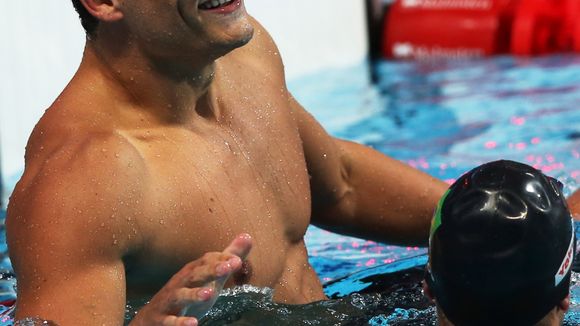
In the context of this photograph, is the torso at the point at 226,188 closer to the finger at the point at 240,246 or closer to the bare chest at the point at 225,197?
the bare chest at the point at 225,197

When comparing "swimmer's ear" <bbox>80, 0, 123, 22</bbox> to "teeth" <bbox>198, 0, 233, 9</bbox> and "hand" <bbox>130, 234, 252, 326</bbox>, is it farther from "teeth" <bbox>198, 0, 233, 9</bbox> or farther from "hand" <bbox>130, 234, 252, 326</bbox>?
"hand" <bbox>130, 234, 252, 326</bbox>

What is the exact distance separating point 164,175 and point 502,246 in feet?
2.26

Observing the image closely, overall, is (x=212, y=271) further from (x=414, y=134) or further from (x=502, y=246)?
(x=414, y=134)

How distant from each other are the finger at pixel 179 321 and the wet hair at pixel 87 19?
68 centimetres

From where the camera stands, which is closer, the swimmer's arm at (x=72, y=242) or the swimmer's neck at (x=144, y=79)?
the swimmer's arm at (x=72, y=242)

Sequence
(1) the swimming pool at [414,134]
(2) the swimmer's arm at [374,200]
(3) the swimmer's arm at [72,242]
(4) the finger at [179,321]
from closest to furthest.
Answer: (4) the finger at [179,321] → (3) the swimmer's arm at [72,242] → (1) the swimming pool at [414,134] → (2) the swimmer's arm at [374,200]

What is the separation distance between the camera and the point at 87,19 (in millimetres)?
2225

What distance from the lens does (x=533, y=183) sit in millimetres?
1876

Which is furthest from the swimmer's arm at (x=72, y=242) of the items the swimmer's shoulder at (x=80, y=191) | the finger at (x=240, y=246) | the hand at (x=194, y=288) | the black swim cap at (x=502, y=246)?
the black swim cap at (x=502, y=246)

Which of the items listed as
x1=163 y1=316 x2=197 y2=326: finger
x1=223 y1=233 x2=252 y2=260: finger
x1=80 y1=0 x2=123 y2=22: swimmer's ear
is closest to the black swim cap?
x1=223 y1=233 x2=252 y2=260: finger

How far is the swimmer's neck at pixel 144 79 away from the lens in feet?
7.30

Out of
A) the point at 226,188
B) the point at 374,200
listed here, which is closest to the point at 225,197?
the point at 226,188

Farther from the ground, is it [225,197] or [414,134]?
[225,197]

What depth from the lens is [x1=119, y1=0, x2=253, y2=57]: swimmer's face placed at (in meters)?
2.17
